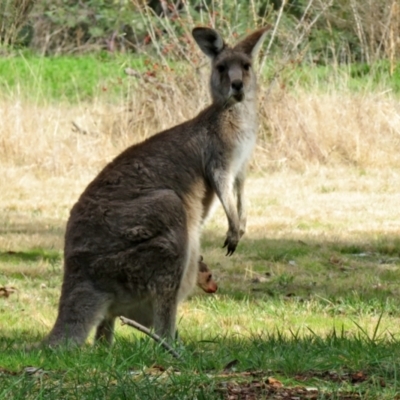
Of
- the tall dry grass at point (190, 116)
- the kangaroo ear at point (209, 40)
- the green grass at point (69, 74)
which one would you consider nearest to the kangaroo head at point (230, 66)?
the kangaroo ear at point (209, 40)

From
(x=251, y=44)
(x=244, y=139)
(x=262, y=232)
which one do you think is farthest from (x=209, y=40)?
(x=262, y=232)

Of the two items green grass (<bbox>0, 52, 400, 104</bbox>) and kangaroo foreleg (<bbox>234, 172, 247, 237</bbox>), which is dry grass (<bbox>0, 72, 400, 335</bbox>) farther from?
kangaroo foreleg (<bbox>234, 172, 247, 237</bbox>)

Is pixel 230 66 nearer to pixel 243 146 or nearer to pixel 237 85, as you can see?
pixel 237 85


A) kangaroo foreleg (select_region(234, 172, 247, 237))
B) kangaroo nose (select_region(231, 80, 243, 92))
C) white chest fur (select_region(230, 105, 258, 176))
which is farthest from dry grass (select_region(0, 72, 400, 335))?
kangaroo nose (select_region(231, 80, 243, 92))

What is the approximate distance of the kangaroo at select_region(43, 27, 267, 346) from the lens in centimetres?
548

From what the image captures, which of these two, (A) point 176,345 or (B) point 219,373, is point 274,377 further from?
(A) point 176,345

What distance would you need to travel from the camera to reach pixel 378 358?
14.9ft

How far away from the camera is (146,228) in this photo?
18.3 feet

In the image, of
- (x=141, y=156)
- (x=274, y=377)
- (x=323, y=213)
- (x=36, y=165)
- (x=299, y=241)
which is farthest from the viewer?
(x=36, y=165)

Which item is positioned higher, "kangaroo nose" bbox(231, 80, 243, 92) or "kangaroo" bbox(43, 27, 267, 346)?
"kangaroo nose" bbox(231, 80, 243, 92)

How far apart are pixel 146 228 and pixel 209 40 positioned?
212 cm

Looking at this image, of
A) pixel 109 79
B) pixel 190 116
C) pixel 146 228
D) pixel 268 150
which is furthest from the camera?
pixel 109 79

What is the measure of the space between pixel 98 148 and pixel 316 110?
9.54 ft

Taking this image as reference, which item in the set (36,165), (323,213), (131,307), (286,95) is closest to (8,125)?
(36,165)
